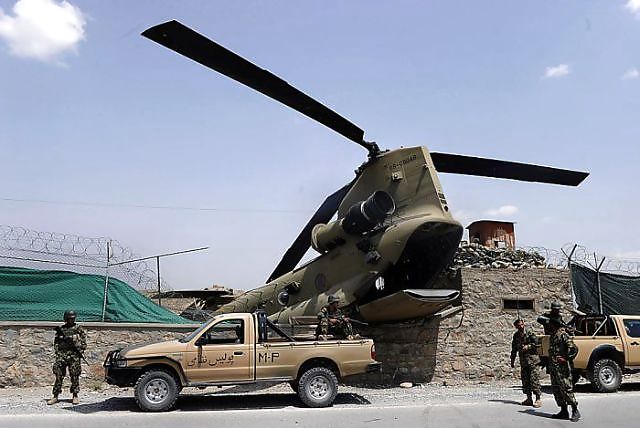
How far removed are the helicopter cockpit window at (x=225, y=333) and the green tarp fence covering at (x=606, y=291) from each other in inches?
403

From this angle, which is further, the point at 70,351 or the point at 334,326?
the point at 334,326

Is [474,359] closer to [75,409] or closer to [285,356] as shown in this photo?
[285,356]

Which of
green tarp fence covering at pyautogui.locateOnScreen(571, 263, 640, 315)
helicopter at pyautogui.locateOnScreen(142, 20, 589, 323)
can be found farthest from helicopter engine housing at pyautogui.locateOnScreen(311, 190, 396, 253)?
green tarp fence covering at pyautogui.locateOnScreen(571, 263, 640, 315)

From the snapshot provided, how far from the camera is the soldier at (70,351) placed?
11602 mm

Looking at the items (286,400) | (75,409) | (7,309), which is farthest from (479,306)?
(7,309)

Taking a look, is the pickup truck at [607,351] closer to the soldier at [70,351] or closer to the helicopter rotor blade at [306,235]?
the helicopter rotor blade at [306,235]

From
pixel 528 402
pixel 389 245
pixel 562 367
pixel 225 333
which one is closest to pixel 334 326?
pixel 389 245

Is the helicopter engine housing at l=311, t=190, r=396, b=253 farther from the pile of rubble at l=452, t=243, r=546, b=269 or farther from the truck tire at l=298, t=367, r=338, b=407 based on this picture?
the pile of rubble at l=452, t=243, r=546, b=269

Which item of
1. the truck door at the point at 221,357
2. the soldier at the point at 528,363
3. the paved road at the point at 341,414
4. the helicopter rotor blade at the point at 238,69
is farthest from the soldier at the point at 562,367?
the helicopter rotor blade at the point at 238,69

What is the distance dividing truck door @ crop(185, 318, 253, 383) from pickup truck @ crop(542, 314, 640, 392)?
622 centimetres

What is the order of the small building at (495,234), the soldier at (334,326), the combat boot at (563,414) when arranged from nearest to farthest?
1. the combat boot at (563,414)
2. the soldier at (334,326)
3. the small building at (495,234)

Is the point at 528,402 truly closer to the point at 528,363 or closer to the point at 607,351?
the point at 528,363

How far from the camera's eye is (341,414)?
10.2m

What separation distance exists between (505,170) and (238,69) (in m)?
6.58
